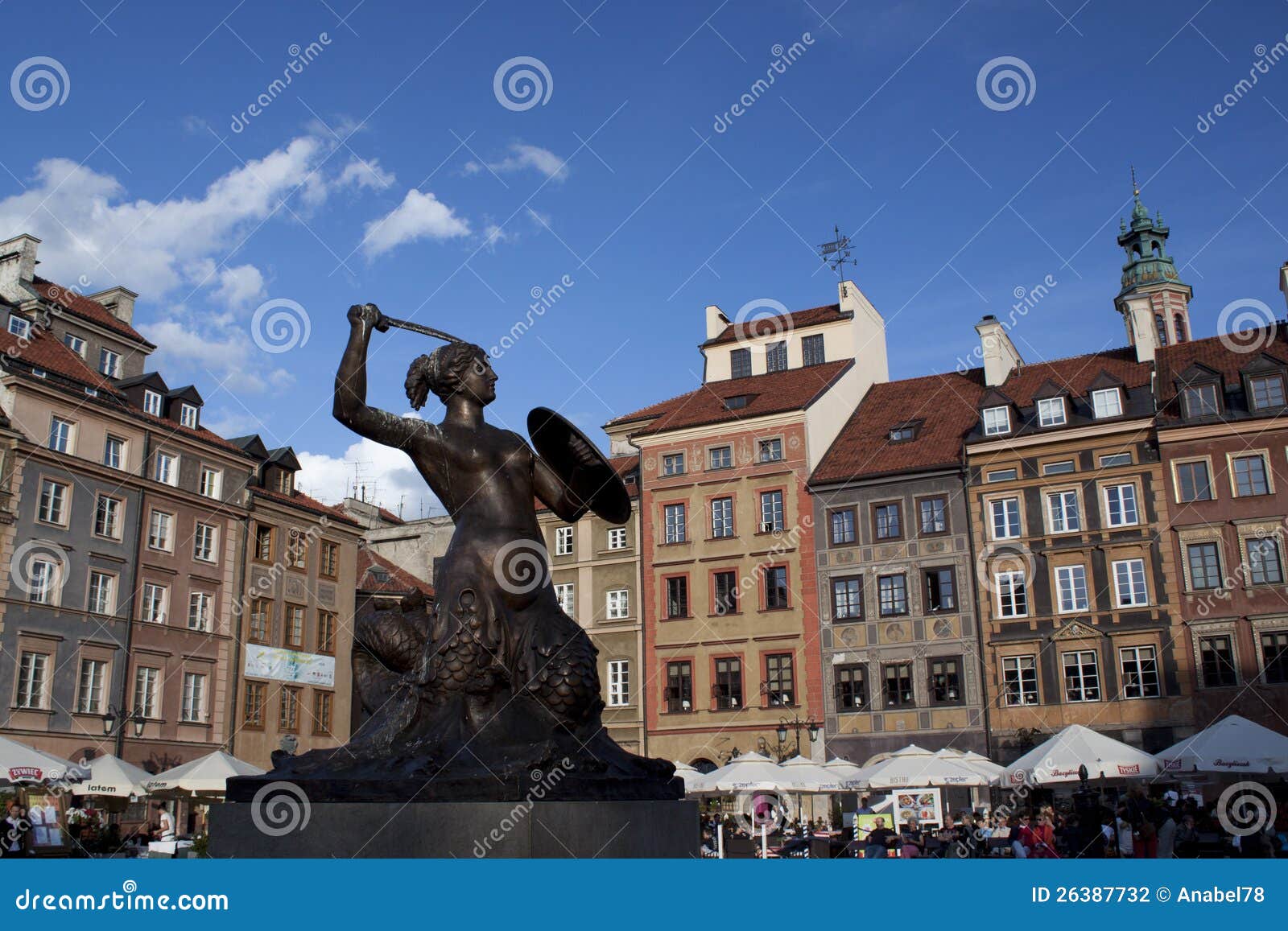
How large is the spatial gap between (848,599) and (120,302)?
2913cm

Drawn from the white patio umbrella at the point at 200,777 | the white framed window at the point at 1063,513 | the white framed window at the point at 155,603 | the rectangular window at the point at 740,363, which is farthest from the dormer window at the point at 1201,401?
the white framed window at the point at 155,603

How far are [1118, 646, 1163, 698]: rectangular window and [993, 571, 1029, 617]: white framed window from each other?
3.24 meters

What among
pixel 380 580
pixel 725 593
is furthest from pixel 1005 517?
pixel 380 580

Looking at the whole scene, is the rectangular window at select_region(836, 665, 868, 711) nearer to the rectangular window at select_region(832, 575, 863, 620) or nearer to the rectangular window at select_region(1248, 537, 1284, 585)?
the rectangular window at select_region(832, 575, 863, 620)

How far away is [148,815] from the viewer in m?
35.0

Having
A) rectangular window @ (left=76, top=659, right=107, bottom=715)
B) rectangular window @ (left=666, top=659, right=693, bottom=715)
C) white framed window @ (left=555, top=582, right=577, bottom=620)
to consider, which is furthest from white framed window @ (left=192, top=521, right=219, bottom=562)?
rectangular window @ (left=666, top=659, right=693, bottom=715)

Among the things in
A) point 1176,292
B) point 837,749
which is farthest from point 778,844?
point 1176,292

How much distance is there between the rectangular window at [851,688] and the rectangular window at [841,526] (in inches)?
173

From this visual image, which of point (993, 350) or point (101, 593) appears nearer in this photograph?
point (101, 593)

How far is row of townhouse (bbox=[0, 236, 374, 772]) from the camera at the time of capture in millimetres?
33750

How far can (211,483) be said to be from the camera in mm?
41500

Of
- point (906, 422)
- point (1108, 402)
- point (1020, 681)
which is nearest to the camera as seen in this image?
point (1020, 681)

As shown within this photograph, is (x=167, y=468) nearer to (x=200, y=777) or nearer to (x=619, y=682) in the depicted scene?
(x=619, y=682)

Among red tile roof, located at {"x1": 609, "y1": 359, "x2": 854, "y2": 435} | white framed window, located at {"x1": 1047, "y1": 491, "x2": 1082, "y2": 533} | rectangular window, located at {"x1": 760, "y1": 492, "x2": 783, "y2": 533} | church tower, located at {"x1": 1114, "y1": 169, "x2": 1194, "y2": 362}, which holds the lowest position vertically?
white framed window, located at {"x1": 1047, "y1": 491, "x2": 1082, "y2": 533}
